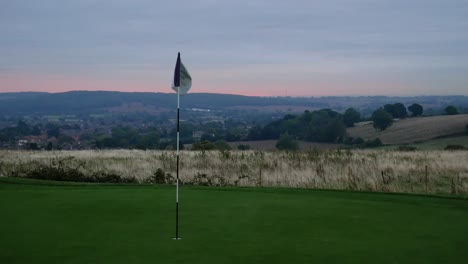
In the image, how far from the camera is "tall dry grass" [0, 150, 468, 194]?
14273 millimetres

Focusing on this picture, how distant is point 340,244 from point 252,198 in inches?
134

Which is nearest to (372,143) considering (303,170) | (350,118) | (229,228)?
(350,118)

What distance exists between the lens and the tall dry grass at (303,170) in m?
14.3

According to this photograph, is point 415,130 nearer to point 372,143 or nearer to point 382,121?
point 382,121

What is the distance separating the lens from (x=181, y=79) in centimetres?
641

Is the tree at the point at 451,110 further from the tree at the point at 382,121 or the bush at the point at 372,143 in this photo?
the bush at the point at 372,143

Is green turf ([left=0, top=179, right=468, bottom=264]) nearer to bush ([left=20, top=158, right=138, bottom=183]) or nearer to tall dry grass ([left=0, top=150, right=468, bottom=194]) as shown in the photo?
tall dry grass ([left=0, top=150, right=468, bottom=194])

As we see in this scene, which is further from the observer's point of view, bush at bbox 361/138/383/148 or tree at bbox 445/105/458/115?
tree at bbox 445/105/458/115

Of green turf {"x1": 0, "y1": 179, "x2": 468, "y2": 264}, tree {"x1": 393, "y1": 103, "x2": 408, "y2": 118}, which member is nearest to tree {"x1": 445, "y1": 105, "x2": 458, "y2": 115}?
tree {"x1": 393, "y1": 103, "x2": 408, "y2": 118}

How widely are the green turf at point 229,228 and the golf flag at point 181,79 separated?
1664mm

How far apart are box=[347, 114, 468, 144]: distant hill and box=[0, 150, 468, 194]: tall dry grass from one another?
101 ft

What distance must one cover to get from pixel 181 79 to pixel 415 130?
52.5 m

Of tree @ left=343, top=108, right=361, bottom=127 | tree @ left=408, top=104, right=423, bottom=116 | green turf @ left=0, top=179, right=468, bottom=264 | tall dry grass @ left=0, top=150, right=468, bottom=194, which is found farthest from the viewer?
tree @ left=408, top=104, right=423, bottom=116

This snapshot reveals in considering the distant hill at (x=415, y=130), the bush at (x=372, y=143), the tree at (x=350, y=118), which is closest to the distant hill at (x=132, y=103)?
the tree at (x=350, y=118)
